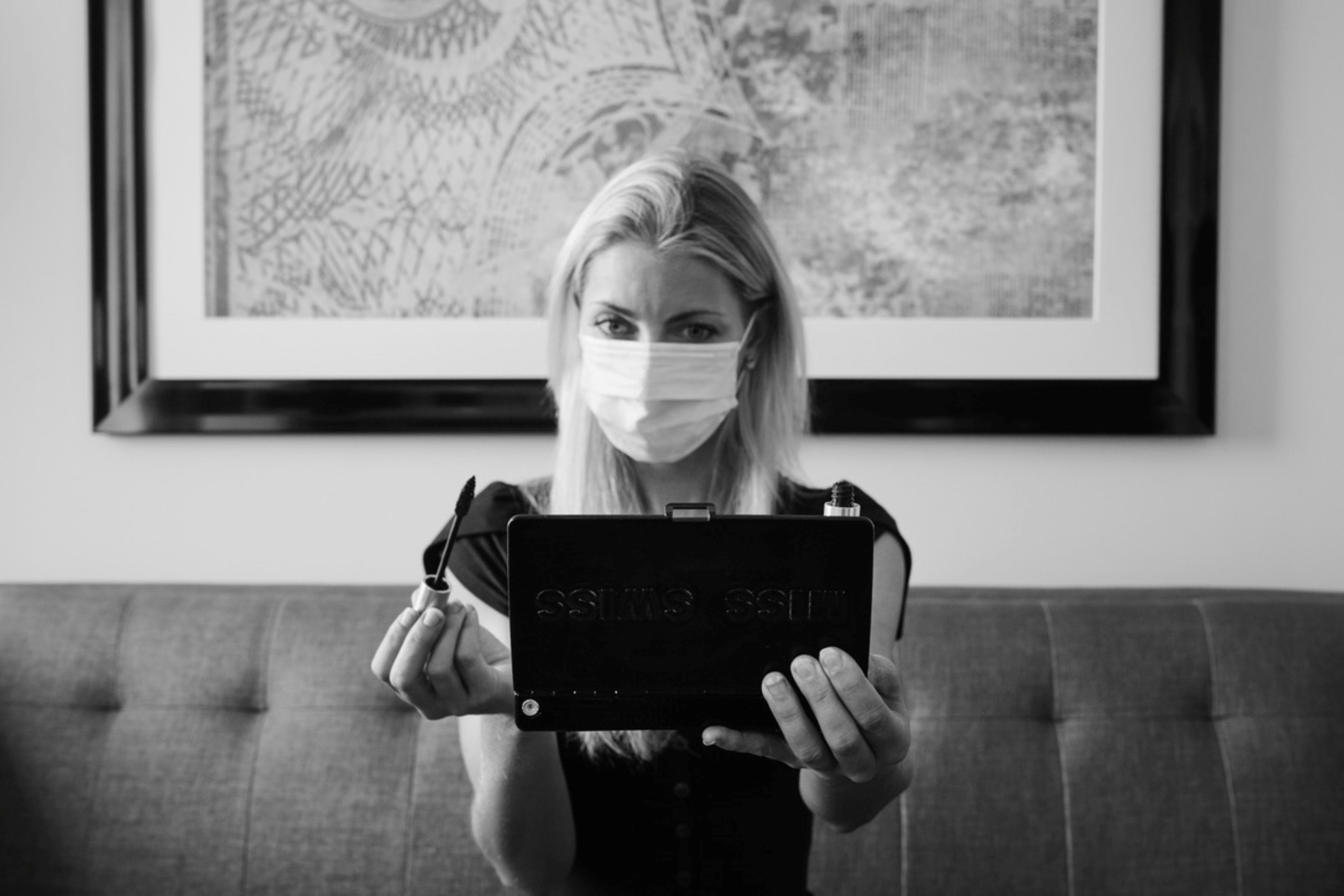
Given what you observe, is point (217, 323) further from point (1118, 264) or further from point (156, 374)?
point (1118, 264)

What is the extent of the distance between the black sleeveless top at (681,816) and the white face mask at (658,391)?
0.62ft

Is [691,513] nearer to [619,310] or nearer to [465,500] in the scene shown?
[465,500]

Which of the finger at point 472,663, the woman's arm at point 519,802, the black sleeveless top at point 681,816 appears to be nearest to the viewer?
the finger at point 472,663

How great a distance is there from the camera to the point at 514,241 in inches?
64.3

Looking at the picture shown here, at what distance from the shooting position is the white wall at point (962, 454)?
161 centimetres

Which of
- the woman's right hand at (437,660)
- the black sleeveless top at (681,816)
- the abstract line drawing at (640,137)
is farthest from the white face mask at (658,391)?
the abstract line drawing at (640,137)

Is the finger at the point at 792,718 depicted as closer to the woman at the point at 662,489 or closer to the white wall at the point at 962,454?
the woman at the point at 662,489

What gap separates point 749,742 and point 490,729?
0.31 m

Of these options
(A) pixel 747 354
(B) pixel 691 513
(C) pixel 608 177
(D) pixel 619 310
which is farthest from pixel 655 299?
(C) pixel 608 177

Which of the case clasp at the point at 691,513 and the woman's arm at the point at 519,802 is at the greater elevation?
the case clasp at the point at 691,513

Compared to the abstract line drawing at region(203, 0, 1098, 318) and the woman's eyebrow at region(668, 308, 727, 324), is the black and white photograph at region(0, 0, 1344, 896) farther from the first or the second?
the woman's eyebrow at region(668, 308, 727, 324)

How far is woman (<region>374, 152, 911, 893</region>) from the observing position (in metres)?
1.07

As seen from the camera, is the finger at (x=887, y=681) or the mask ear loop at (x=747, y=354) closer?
the finger at (x=887, y=681)

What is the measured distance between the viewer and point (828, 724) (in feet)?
2.56
